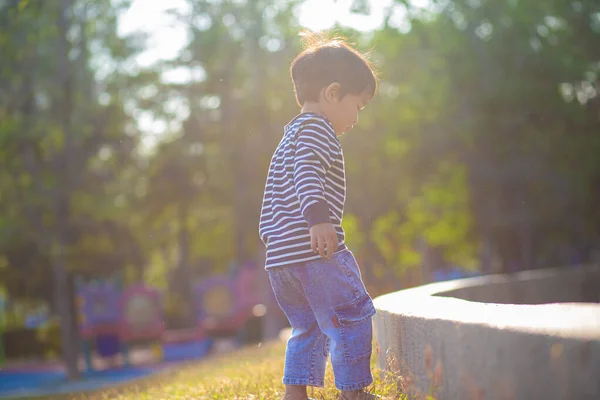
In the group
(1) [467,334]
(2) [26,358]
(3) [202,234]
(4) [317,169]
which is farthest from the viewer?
(3) [202,234]

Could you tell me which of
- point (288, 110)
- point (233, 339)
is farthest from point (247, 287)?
point (288, 110)

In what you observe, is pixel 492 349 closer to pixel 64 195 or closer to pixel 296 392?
pixel 296 392

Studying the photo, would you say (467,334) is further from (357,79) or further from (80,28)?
(80,28)

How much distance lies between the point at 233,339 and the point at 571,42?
12.4 m

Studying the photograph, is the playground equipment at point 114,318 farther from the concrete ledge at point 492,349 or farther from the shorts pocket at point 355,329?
the shorts pocket at point 355,329

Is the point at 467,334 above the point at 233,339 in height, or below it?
above

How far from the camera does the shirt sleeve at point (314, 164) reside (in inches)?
131

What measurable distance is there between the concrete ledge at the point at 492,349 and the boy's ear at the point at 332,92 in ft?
3.52

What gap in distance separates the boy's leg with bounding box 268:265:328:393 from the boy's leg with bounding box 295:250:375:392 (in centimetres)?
13

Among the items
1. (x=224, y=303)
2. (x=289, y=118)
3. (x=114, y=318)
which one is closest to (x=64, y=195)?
(x=114, y=318)

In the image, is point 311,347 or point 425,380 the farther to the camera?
point 311,347

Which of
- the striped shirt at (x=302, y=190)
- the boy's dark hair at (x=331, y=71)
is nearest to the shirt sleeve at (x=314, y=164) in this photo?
the striped shirt at (x=302, y=190)

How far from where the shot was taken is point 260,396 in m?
4.01

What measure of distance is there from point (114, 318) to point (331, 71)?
1860 cm
